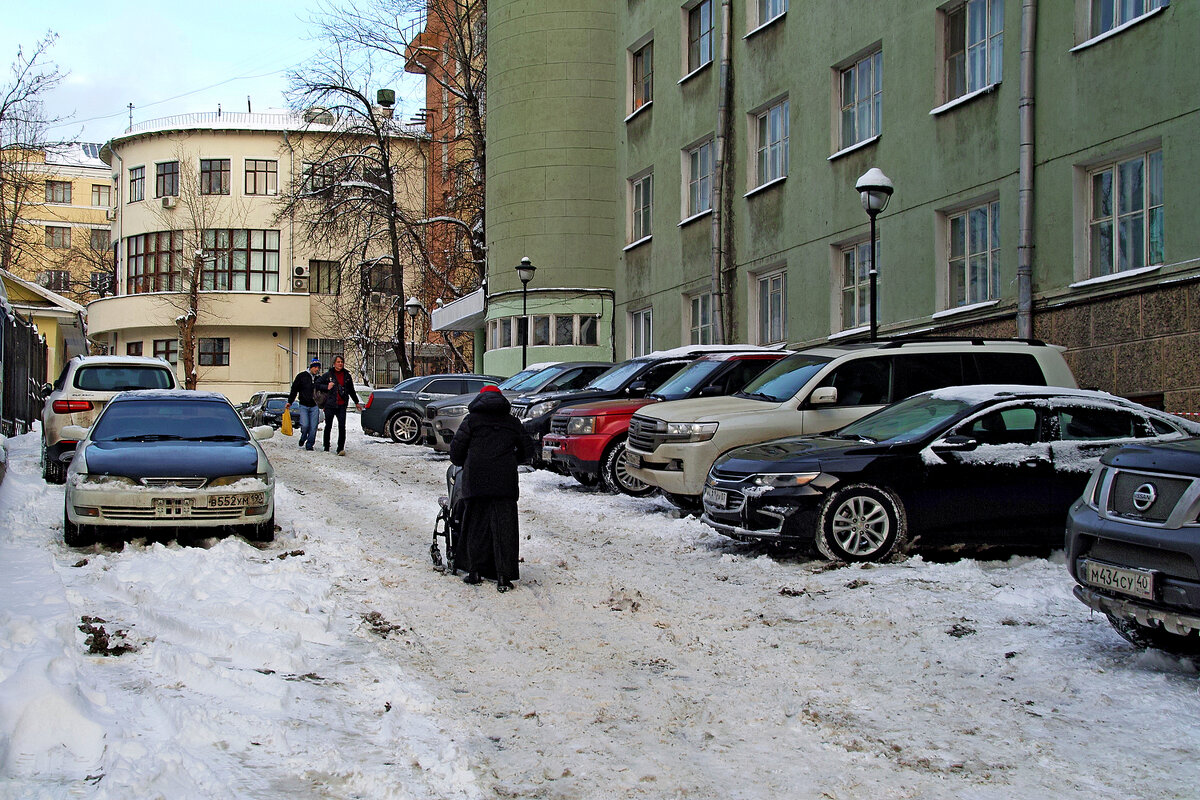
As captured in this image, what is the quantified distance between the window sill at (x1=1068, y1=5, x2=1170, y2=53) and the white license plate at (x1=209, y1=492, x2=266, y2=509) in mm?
11663

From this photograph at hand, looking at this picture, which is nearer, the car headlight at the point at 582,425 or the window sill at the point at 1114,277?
the window sill at the point at 1114,277

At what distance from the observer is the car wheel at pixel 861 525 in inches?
380

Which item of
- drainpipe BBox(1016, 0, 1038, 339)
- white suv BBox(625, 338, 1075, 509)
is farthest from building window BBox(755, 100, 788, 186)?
white suv BBox(625, 338, 1075, 509)

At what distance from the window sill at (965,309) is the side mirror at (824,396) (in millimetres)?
5752

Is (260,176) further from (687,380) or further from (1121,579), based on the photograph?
(1121,579)

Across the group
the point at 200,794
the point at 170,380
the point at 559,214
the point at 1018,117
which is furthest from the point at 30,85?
the point at 200,794

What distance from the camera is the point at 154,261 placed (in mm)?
69250

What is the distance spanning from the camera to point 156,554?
979cm

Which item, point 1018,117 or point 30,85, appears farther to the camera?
point 30,85

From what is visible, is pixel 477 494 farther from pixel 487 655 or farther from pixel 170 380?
pixel 170 380

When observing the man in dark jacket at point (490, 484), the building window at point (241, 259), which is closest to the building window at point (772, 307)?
the man in dark jacket at point (490, 484)

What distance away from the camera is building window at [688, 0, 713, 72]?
85.3ft

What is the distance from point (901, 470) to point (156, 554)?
6.30m

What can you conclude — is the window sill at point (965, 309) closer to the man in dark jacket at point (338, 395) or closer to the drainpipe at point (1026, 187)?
the drainpipe at point (1026, 187)
